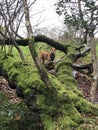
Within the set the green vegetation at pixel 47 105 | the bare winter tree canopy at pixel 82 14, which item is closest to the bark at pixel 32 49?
the green vegetation at pixel 47 105

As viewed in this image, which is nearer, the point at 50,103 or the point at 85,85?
the point at 50,103

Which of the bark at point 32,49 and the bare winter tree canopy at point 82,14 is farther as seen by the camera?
the bare winter tree canopy at point 82,14

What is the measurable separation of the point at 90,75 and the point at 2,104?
26.6ft

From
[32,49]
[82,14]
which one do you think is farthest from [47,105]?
[82,14]

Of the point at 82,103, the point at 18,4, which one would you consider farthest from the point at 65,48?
the point at 82,103

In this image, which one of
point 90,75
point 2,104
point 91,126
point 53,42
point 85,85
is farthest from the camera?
point 90,75

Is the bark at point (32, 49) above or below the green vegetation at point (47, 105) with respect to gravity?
above

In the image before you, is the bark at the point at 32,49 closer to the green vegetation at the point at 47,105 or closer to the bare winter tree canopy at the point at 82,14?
the green vegetation at the point at 47,105

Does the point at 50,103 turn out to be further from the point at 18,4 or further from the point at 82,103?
the point at 18,4

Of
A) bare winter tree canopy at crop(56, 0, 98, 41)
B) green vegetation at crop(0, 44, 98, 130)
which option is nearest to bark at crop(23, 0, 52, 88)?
green vegetation at crop(0, 44, 98, 130)

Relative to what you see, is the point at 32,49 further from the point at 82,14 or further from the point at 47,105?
the point at 82,14

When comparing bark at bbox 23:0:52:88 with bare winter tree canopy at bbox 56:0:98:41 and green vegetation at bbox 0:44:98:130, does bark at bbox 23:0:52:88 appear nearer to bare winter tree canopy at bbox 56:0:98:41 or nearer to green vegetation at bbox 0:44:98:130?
green vegetation at bbox 0:44:98:130

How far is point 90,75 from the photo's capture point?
14.5m

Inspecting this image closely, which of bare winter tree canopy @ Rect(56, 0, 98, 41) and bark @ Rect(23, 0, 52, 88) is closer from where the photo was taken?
bark @ Rect(23, 0, 52, 88)
